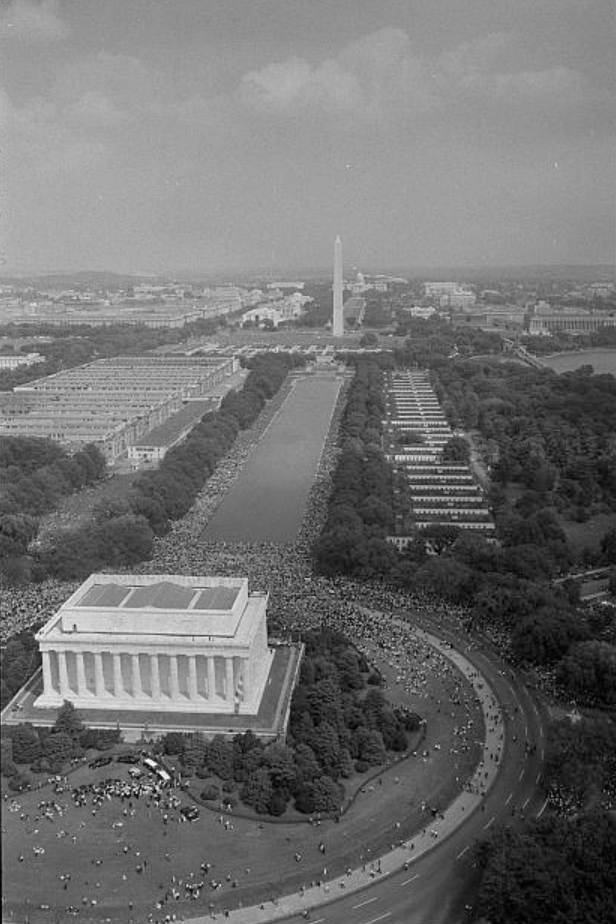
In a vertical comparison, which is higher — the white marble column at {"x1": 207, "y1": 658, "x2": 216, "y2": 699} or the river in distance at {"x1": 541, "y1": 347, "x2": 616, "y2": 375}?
the white marble column at {"x1": 207, "y1": 658, "x2": 216, "y2": 699}

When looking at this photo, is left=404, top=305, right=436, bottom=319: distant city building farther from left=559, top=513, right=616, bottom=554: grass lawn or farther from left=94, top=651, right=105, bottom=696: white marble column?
left=94, top=651, right=105, bottom=696: white marble column

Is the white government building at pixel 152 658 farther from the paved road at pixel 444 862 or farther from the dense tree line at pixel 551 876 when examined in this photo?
the dense tree line at pixel 551 876

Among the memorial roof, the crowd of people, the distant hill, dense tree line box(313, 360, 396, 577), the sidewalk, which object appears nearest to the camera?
the sidewalk

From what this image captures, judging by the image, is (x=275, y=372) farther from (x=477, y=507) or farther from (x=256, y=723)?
(x=256, y=723)

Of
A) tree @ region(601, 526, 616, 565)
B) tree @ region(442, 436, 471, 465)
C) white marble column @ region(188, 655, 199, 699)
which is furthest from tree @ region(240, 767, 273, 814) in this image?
tree @ region(442, 436, 471, 465)

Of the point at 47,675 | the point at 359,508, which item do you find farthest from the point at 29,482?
the point at 47,675

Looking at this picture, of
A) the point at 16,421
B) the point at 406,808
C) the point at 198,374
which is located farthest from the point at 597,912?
the point at 198,374

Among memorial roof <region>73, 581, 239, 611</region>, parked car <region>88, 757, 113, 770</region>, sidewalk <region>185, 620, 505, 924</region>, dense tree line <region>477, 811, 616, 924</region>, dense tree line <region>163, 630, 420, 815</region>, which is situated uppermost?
memorial roof <region>73, 581, 239, 611</region>
